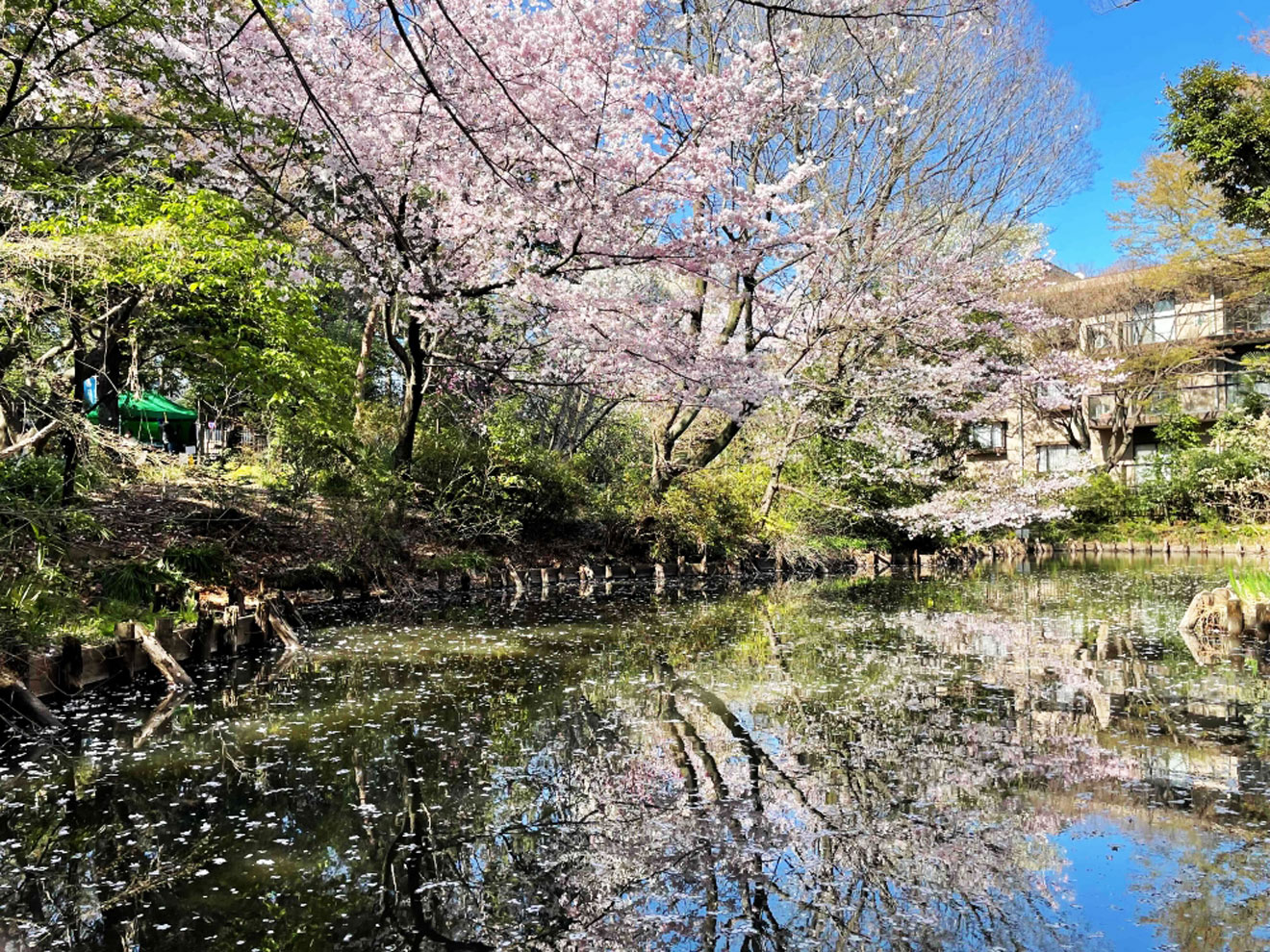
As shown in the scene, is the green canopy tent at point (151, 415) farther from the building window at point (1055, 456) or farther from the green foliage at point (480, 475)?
the building window at point (1055, 456)

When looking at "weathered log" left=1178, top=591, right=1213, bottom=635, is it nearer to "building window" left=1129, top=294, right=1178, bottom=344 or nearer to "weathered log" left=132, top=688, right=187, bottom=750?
"weathered log" left=132, top=688, right=187, bottom=750

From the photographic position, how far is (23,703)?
5.46 meters

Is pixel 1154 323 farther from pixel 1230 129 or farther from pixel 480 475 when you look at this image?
pixel 480 475

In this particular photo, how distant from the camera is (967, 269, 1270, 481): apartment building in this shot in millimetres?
25016

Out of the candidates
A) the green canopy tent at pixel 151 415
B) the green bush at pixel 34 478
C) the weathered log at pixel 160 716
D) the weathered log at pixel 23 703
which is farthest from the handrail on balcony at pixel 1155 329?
the weathered log at pixel 23 703

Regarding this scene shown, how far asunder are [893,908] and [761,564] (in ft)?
48.4

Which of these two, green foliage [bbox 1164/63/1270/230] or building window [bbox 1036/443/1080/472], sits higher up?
green foliage [bbox 1164/63/1270/230]

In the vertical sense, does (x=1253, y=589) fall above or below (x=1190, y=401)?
below

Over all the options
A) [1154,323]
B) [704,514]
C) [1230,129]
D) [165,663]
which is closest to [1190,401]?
[1154,323]

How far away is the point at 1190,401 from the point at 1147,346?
3.46m

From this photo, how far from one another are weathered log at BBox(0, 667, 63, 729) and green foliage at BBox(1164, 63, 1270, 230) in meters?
18.3

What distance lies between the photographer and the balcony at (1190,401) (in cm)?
2616

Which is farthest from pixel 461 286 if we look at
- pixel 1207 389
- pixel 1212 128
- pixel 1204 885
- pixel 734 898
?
pixel 1207 389

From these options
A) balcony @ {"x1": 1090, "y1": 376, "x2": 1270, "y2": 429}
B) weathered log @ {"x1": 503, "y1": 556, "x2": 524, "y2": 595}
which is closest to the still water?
weathered log @ {"x1": 503, "y1": 556, "x2": 524, "y2": 595}
